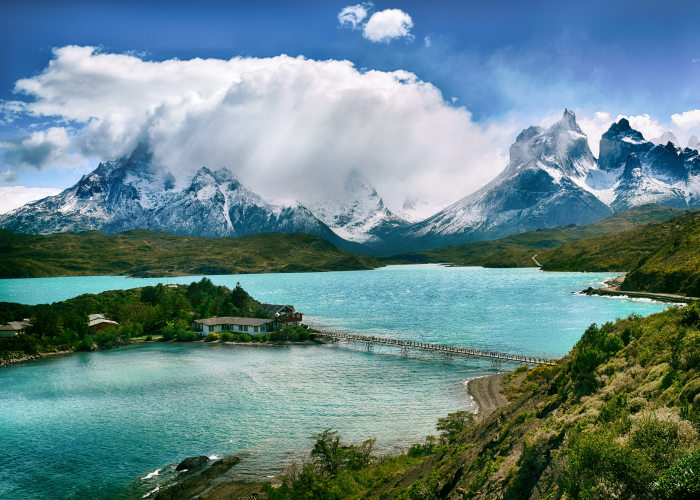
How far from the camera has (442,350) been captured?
85.6 m

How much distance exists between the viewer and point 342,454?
38.2 metres

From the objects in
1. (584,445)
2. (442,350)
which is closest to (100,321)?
(442,350)

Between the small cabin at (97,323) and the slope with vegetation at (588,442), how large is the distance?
93208 millimetres

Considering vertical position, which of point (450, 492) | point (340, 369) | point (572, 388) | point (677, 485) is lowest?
point (340, 369)

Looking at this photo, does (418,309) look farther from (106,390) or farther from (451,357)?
(106,390)

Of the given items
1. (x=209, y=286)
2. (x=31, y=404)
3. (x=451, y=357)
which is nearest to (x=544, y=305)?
(x=451, y=357)

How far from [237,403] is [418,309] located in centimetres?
10153

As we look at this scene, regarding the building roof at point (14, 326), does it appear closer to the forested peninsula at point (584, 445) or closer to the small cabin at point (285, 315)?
the small cabin at point (285, 315)

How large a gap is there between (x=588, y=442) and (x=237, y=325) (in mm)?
107083

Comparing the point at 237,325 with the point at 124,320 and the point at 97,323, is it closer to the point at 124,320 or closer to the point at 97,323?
the point at 124,320

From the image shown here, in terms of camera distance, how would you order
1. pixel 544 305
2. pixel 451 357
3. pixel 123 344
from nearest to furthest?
pixel 451 357
pixel 123 344
pixel 544 305

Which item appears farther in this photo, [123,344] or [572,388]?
[123,344]

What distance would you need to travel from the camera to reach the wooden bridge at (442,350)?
75244 millimetres

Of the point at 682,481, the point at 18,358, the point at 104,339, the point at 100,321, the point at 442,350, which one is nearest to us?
the point at 682,481
